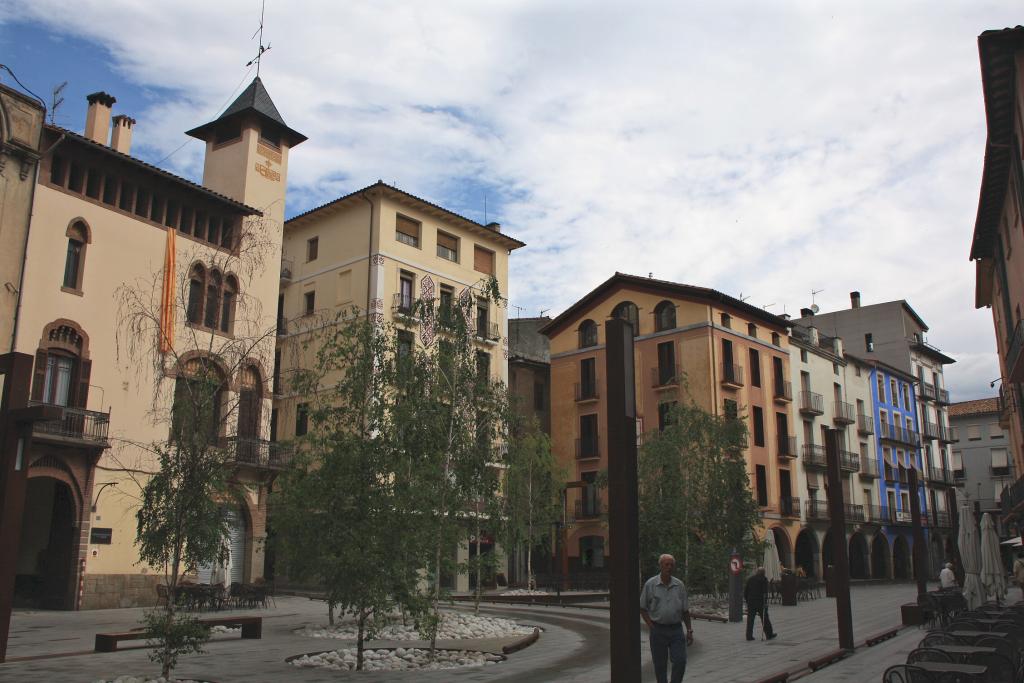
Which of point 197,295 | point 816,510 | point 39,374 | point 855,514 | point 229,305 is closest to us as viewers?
point 39,374

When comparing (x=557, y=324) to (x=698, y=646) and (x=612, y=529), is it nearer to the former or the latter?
(x=698, y=646)

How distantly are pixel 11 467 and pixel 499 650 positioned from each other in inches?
345

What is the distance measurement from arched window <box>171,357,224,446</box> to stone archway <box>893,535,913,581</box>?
2312 inches

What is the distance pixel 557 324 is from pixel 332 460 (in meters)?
38.8

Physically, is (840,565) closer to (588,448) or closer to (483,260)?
(483,260)

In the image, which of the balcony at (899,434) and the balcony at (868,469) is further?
the balcony at (899,434)

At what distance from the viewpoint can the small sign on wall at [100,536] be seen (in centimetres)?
2456

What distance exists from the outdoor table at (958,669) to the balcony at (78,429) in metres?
22.4

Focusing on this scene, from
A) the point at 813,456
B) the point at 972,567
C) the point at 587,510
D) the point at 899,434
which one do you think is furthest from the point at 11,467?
the point at 899,434

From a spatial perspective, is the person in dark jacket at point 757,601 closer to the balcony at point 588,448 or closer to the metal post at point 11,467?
the metal post at point 11,467

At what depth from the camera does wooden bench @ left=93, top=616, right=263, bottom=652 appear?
47.2 feet

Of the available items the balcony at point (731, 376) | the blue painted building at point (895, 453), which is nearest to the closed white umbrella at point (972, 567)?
the balcony at point (731, 376)

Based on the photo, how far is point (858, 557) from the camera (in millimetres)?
56469

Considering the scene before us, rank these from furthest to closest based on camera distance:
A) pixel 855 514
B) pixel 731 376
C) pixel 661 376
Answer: pixel 855 514
pixel 661 376
pixel 731 376
